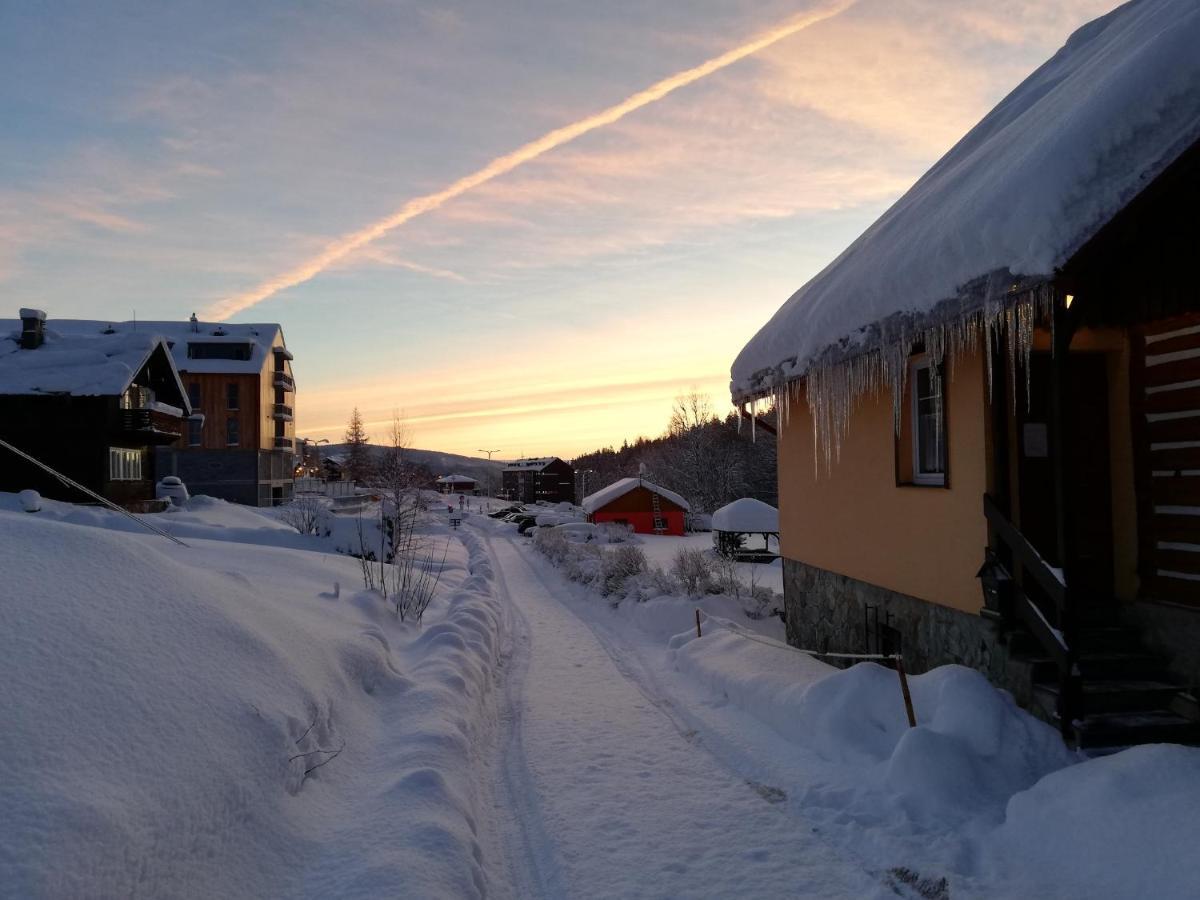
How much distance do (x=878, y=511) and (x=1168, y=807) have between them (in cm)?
438

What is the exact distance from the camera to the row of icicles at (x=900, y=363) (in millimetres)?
5211

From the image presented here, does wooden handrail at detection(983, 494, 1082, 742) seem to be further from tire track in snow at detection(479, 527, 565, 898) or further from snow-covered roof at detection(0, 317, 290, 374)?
snow-covered roof at detection(0, 317, 290, 374)

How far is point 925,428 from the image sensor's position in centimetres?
753

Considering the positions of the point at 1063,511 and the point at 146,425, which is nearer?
the point at 1063,511

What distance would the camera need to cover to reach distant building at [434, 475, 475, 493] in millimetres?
107750

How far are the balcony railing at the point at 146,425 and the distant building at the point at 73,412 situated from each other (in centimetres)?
3

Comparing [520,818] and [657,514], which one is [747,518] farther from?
[520,818]

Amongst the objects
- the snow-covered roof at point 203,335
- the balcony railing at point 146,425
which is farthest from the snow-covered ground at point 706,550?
the snow-covered roof at point 203,335

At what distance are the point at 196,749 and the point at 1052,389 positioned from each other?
5.68m

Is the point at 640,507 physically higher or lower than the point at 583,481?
lower

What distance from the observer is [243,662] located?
500 centimetres

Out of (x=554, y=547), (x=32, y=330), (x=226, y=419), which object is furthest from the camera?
(x=226, y=419)

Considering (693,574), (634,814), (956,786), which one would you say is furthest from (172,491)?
(956,786)

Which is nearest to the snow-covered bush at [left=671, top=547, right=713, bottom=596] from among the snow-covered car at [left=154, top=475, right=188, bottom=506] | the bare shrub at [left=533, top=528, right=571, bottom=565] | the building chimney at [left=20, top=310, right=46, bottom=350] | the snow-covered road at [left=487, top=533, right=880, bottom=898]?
the snow-covered road at [left=487, top=533, right=880, bottom=898]
